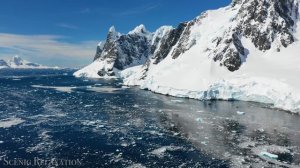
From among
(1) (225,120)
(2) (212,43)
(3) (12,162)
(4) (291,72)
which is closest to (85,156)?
(3) (12,162)

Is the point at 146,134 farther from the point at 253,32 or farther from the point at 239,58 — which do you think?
the point at 253,32

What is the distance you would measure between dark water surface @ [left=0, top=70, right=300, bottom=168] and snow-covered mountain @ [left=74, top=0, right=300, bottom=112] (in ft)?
30.2

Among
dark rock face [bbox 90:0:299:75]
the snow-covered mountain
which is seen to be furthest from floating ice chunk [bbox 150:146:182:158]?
dark rock face [bbox 90:0:299:75]

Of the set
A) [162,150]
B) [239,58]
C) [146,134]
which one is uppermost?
[239,58]

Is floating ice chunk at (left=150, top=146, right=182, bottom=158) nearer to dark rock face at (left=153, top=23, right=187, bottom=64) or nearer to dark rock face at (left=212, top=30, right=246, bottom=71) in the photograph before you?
dark rock face at (left=212, top=30, right=246, bottom=71)

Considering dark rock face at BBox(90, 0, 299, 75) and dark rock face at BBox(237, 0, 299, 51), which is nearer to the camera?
dark rock face at BBox(90, 0, 299, 75)

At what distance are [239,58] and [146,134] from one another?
2405 inches

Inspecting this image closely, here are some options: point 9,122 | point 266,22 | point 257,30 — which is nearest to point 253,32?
point 257,30

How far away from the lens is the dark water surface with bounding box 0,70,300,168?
40.1 metres

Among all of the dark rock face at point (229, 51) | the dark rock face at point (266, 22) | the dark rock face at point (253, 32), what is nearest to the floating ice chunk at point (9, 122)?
the dark rock face at point (253, 32)

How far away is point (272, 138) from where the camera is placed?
5025 centimetres

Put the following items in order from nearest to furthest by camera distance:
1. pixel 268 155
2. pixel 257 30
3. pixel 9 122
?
pixel 268 155 < pixel 9 122 < pixel 257 30

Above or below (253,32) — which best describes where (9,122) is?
below

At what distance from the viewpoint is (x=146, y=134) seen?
169 ft
